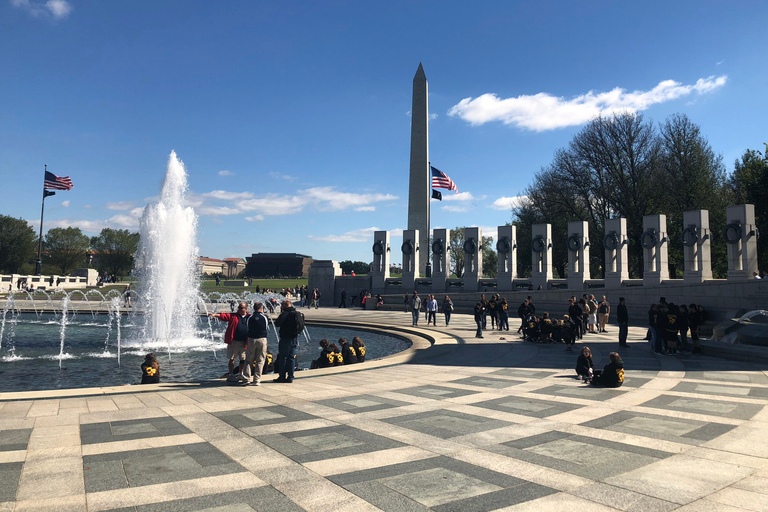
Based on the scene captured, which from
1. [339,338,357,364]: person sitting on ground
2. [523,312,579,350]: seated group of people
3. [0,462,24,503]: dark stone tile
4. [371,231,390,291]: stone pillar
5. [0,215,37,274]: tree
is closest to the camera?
[0,462,24,503]: dark stone tile

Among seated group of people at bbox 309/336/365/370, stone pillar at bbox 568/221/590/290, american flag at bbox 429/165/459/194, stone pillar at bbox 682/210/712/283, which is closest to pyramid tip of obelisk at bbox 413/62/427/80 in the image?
american flag at bbox 429/165/459/194

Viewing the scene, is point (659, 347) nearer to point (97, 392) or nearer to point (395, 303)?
point (97, 392)

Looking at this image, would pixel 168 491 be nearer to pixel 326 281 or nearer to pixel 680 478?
pixel 680 478

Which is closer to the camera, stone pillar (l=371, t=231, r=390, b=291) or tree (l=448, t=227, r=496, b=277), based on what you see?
stone pillar (l=371, t=231, r=390, b=291)

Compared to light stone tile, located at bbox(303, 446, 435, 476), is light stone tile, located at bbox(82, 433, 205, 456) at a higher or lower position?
lower

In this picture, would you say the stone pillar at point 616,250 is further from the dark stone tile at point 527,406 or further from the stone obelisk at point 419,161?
the dark stone tile at point 527,406

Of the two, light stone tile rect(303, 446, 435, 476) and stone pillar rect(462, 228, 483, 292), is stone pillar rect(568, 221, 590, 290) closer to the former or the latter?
stone pillar rect(462, 228, 483, 292)

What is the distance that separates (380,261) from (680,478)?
1473 inches

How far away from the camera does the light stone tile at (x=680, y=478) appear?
4566 mm

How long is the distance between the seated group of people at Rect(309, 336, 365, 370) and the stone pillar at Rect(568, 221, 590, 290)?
21.9 meters

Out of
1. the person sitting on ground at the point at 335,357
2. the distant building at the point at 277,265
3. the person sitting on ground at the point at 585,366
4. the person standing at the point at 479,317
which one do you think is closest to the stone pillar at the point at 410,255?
the person standing at the point at 479,317

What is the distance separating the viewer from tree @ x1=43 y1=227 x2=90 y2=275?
91125 millimetres

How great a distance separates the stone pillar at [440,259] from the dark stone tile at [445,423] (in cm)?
3073

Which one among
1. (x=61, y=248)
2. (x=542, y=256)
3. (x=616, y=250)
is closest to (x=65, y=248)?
(x=61, y=248)
